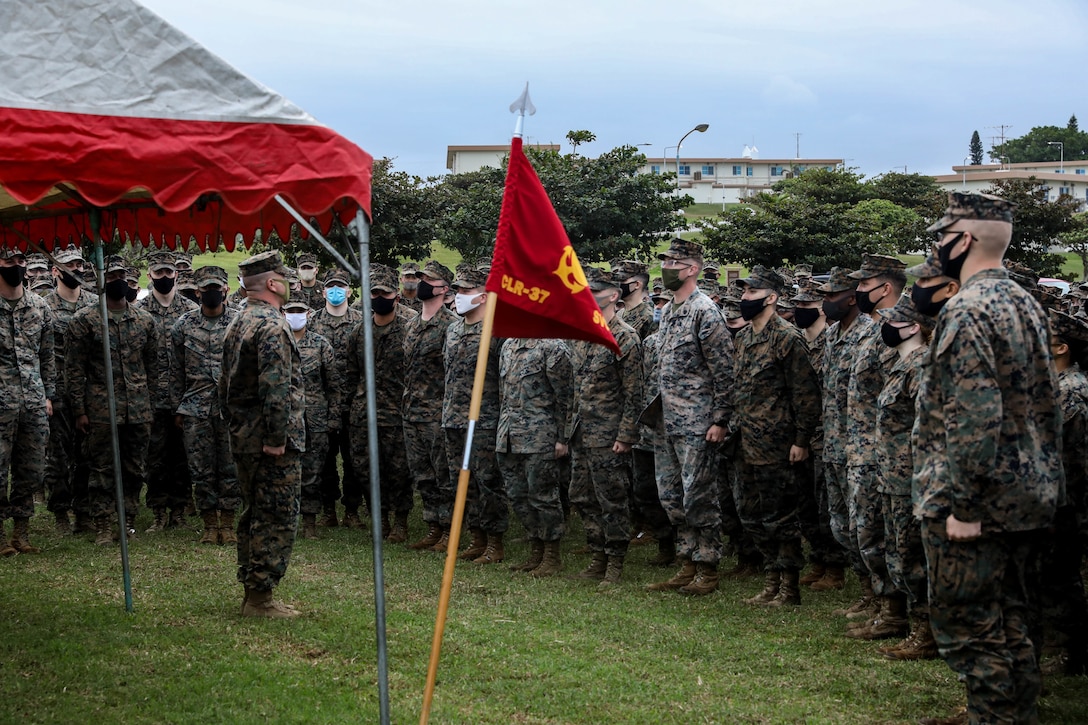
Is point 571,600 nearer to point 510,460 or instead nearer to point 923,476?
point 510,460

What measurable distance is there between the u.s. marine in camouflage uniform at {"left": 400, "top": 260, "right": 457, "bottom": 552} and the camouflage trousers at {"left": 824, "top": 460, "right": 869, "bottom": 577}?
4.00 metres

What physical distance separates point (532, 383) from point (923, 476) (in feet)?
16.2

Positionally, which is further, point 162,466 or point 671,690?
point 162,466

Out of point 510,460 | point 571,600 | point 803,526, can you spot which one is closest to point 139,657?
point 571,600

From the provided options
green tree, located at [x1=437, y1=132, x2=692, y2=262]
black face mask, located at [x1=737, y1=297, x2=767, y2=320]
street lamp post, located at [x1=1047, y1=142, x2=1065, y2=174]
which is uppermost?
street lamp post, located at [x1=1047, y1=142, x2=1065, y2=174]

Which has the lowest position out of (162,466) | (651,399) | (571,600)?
(571,600)

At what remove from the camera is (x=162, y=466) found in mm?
→ 11477

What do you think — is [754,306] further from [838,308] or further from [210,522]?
[210,522]

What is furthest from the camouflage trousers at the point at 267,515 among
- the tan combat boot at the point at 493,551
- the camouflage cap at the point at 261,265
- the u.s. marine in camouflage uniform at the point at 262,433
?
the tan combat boot at the point at 493,551

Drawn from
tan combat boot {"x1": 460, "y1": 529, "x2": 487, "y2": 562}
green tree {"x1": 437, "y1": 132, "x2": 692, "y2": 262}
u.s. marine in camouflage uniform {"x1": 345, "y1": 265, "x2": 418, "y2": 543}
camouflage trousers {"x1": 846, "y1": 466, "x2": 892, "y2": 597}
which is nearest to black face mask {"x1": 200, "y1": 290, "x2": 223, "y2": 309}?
u.s. marine in camouflage uniform {"x1": 345, "y1": 265, "x2": 418, "y2": 543}

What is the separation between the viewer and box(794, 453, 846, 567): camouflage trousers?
30.4 ft

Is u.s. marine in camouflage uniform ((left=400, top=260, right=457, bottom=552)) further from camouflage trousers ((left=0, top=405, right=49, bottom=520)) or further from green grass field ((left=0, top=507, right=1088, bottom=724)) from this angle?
camouflage trousers ((left=0, top=405, right=49, bottom=520))

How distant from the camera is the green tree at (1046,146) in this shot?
106 m

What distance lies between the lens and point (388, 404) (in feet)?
38.2
